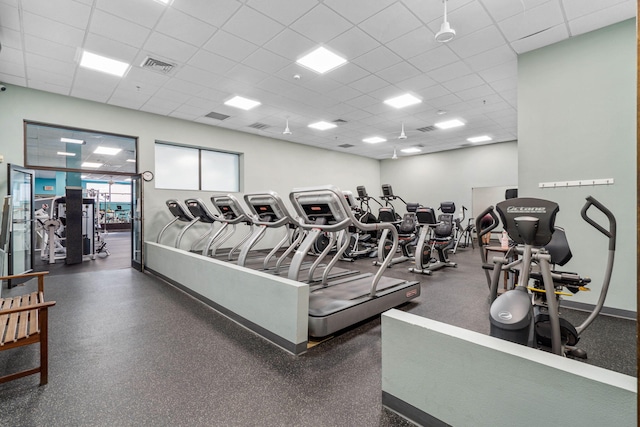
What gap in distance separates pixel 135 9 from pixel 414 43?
3401 millimetres

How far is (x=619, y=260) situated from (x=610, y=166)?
3.67 ft

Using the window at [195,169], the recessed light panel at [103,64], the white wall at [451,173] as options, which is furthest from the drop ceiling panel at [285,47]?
the white wall at [451,173]

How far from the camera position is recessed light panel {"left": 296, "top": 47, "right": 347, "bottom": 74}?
4215 mm

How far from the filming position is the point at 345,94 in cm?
569

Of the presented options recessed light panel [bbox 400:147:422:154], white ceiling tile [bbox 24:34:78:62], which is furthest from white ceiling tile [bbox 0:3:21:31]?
recessed light panel [bbox 400:147:422:154]

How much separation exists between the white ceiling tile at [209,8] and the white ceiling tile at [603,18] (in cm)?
399

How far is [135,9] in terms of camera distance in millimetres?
3258

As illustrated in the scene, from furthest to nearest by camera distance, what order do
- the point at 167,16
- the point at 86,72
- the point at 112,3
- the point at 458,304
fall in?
the point at 86,72 → the point at 458,304 → the point at 167,16 → the point at 112,3

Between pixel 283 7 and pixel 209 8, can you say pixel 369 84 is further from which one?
pixel 209 8

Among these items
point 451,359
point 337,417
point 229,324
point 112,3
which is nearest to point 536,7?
point 451,359

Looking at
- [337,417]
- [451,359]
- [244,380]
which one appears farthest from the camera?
[244,380]

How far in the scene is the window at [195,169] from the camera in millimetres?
7207

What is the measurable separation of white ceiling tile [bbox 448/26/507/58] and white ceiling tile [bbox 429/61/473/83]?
0.32 metres

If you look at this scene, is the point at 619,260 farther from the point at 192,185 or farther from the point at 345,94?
the point at 192,185
